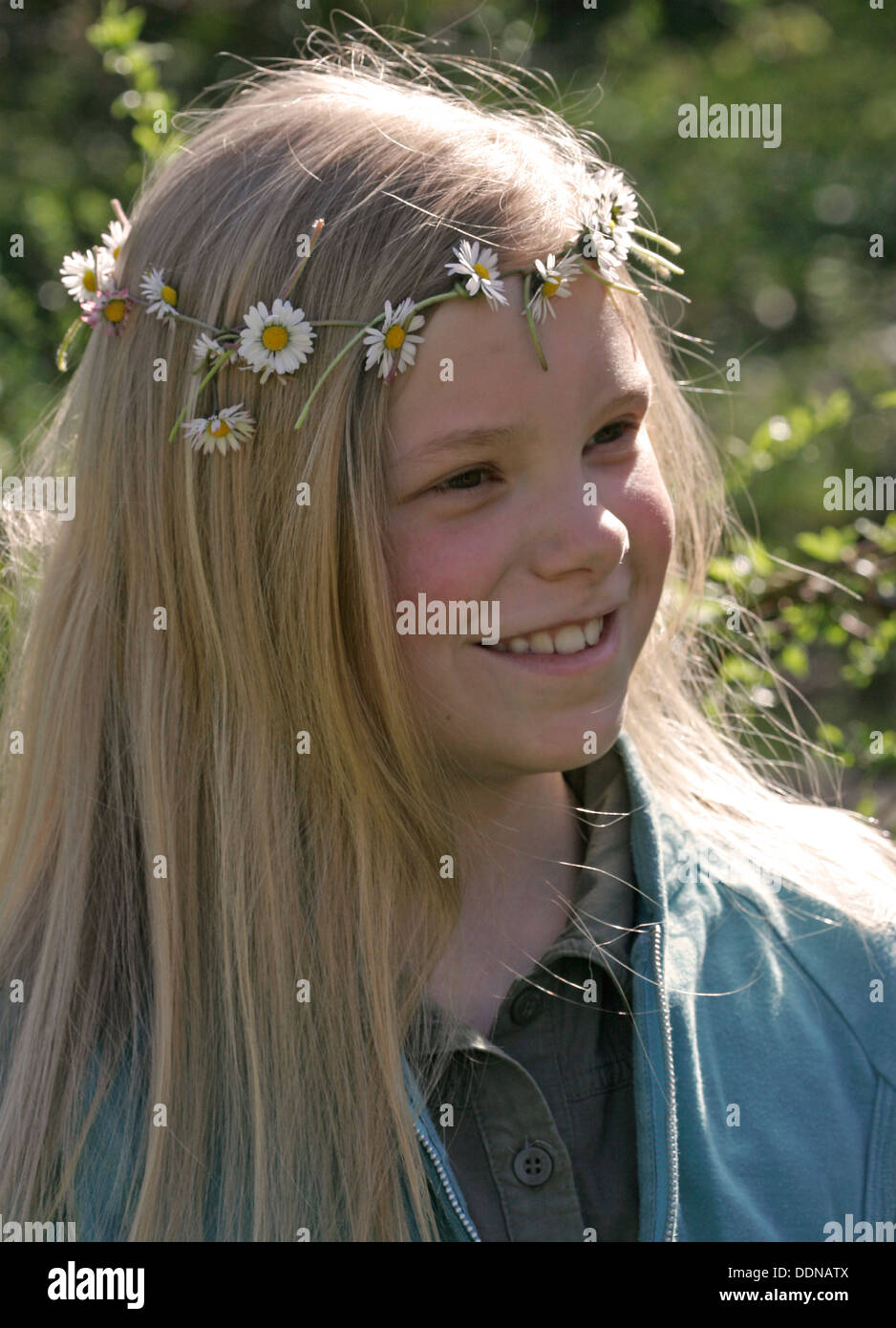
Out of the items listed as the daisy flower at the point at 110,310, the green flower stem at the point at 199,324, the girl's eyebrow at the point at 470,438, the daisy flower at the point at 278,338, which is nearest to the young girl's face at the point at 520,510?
the girl's eyebrow at the point at 470,438

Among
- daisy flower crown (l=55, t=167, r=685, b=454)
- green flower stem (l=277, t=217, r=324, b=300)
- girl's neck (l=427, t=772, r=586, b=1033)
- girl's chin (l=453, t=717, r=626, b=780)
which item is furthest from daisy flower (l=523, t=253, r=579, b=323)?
girl's neck (l=427, t=772, r=586, b=1033)

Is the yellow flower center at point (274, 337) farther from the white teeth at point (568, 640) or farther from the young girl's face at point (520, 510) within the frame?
the white teeth at point (568, 640)

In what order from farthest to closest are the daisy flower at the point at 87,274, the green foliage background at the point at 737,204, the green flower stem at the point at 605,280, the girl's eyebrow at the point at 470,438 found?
the green foliage background at the point at 737,204
the daisy flower at the point at 87,274
the green flower stem at the point at 605,280
the girl's eyebrow at the point at 470,438

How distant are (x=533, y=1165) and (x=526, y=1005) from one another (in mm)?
178

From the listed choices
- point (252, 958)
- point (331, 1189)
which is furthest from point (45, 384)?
point (331, 1189)

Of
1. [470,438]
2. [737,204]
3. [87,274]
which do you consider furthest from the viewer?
[737,204]

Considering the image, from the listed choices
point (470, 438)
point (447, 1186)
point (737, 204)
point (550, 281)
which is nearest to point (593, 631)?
point (470, 438)

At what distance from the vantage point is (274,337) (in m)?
1.44

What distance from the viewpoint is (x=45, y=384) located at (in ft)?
7.98

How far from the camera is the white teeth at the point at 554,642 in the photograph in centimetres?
148

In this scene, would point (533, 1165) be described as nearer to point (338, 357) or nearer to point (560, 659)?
point (560, 659)

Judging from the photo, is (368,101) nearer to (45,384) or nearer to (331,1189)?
(45,384)

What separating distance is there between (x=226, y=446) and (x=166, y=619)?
0.23m
